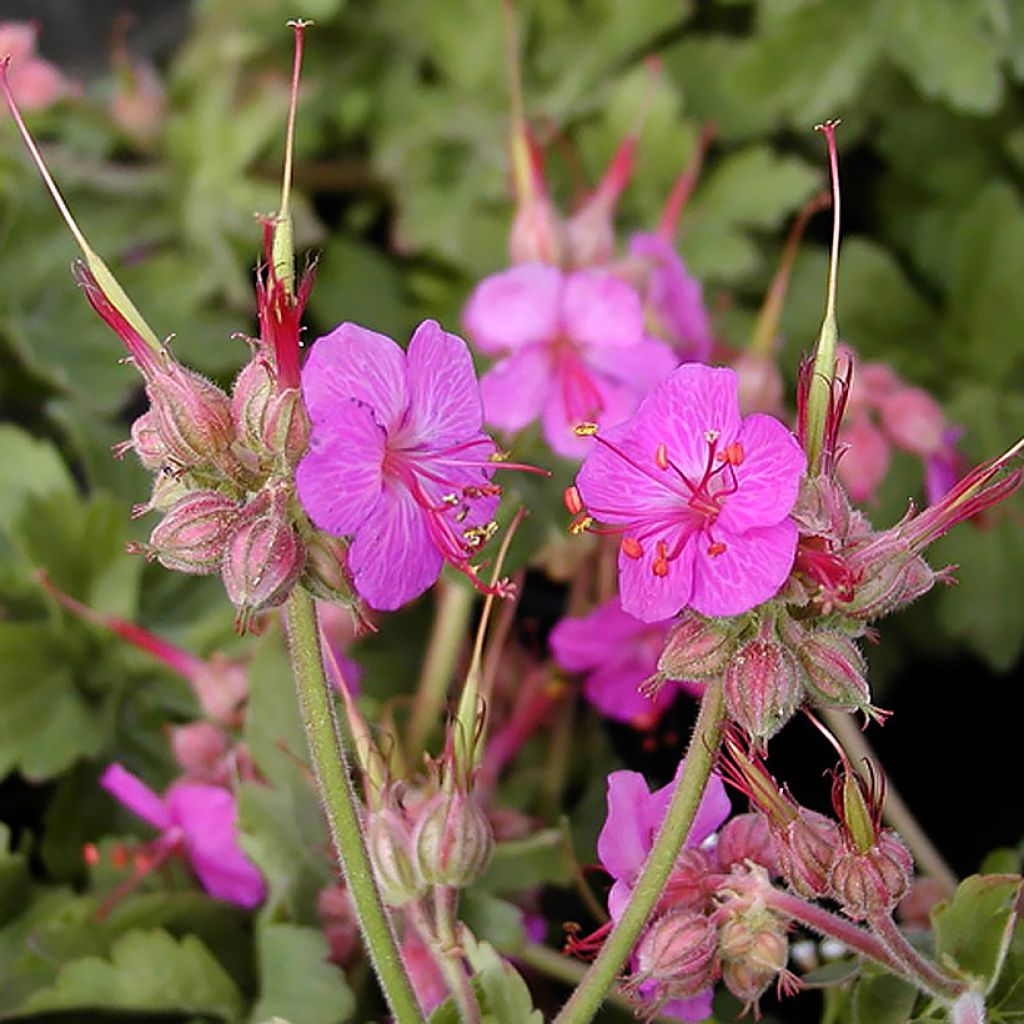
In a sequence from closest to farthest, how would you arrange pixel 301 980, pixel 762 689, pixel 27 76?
pixel 762 689 → pixel 301 980 → pixel 27 76

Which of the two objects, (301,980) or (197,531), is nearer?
(197,531)

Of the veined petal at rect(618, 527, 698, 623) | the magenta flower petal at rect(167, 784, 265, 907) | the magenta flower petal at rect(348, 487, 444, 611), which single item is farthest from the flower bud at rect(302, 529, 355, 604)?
the magenta flower petal at rect(167, 784, 265, 907)

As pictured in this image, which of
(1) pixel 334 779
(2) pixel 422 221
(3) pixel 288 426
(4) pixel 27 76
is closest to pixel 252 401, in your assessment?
(3) pixel 288 426

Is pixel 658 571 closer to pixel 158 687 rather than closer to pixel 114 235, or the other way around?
pixel 158 687

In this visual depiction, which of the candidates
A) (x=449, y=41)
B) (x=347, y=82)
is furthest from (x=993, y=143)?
(x=347, y=82)

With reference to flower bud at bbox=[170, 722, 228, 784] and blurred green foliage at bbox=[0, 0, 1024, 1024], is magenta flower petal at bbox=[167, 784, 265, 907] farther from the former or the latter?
blurred green foliage at bbox=[0, 0, 1024, 1024]

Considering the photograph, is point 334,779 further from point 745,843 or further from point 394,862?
point 745,843

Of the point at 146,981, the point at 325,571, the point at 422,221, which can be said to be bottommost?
the point at 146,981

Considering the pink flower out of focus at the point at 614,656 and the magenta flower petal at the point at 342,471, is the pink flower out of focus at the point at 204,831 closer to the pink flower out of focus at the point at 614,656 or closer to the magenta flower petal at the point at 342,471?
the pink flower out of focus at the point at 614,656
